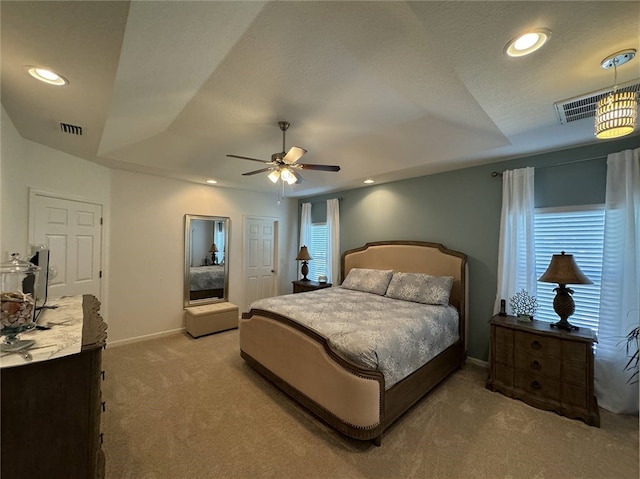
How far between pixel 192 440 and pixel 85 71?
2645 millimetres

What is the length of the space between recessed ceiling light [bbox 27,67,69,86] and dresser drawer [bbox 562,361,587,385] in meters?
4.46

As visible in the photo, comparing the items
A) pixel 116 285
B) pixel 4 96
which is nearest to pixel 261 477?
pixel 4 96

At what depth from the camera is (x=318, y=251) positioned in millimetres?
5781

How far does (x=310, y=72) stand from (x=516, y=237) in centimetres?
287

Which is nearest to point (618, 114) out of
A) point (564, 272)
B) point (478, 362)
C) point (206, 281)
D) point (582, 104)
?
point (582, 104)

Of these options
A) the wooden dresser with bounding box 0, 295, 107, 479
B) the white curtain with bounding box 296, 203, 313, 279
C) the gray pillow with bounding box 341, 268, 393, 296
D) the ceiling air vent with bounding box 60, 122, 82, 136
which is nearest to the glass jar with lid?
the wooden dresser with bounding box 0, 295, 107, 479

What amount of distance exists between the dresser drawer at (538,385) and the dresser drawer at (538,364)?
0.05 metres

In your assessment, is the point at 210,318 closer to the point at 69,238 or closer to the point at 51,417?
the point at 69,238

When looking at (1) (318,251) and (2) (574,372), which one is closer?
(2) (574,372)

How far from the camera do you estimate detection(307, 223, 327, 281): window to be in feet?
18.6

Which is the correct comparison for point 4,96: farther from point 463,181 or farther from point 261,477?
point 463,181

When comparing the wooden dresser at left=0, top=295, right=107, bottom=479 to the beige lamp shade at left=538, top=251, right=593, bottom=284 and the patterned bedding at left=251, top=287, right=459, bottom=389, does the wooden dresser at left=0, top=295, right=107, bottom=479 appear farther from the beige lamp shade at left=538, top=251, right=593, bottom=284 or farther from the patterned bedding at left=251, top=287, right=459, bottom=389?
the beige lamp shade at left=538, top=251, right=593, bottom=284

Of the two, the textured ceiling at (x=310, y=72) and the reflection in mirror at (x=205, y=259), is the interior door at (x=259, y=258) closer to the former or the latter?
the reflection in mirror at (x=205, y=259)

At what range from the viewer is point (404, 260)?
413cm
